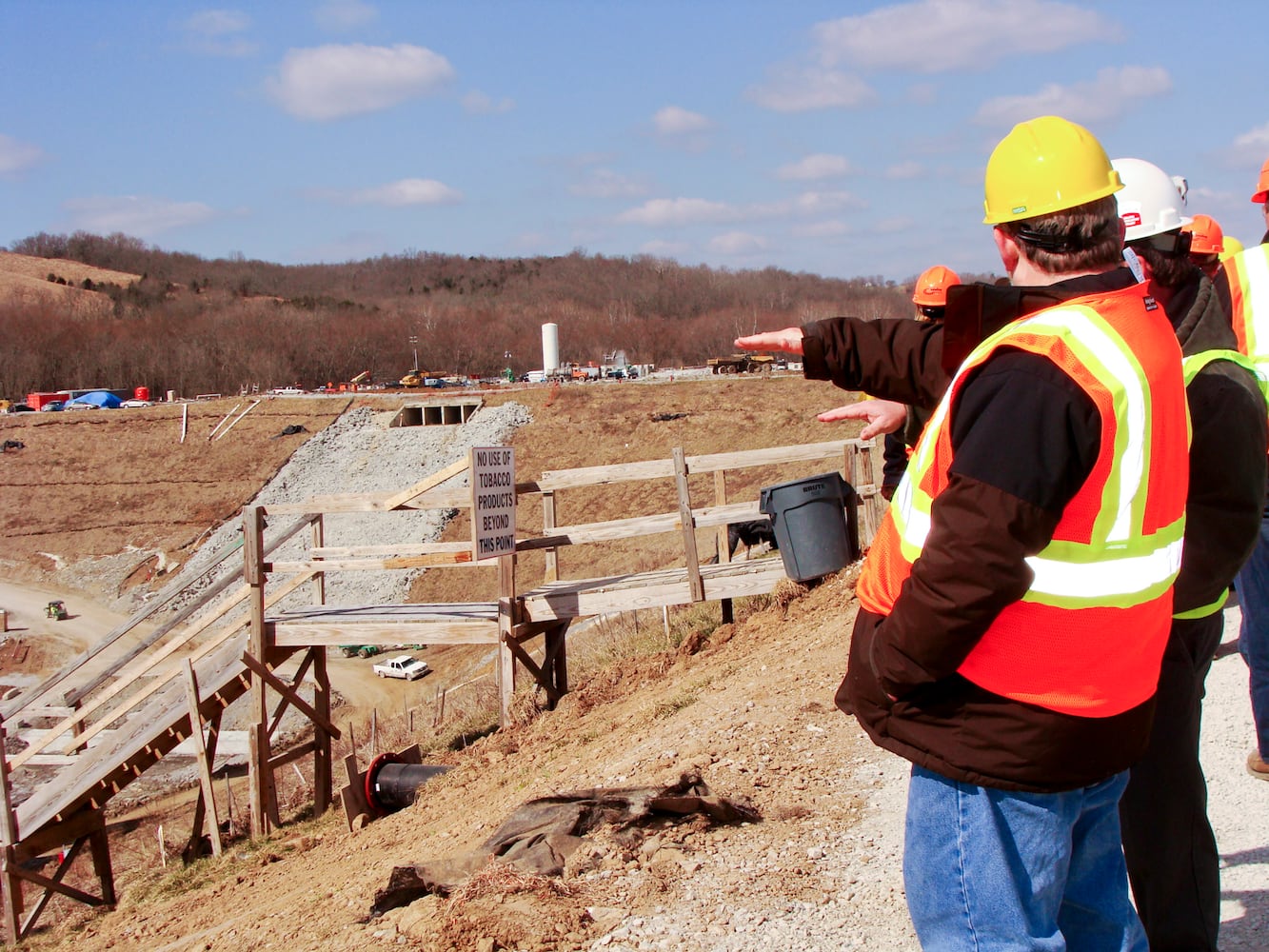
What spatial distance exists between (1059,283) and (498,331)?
10625cm

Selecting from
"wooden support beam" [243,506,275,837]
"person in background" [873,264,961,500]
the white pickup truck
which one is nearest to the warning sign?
"wooden support beam" [243,506,275,837]

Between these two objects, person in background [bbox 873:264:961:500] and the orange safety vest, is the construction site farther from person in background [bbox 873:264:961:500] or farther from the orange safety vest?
the orange safety vest

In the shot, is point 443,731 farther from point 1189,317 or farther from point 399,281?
point 399,281

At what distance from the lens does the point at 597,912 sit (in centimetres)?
379

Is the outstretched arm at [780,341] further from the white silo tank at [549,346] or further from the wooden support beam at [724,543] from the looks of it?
the white silo tank at [549,346]

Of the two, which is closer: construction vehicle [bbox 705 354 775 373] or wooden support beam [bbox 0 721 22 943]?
wooden support beam [bbox 0 721 22 943]

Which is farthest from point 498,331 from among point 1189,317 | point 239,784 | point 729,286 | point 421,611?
point 1189,317

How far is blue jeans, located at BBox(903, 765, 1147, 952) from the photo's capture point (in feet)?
6.80

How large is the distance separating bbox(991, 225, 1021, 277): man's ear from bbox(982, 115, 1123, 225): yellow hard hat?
0.11 ft

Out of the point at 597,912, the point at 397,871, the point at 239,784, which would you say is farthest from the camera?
the point at 239,784

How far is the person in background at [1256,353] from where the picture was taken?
3617mm

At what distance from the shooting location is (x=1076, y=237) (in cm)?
216

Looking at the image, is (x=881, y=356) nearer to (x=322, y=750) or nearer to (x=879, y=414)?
(x=879, y=414)

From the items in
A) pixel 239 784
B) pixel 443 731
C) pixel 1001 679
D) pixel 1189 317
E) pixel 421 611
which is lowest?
pixel 239 784
